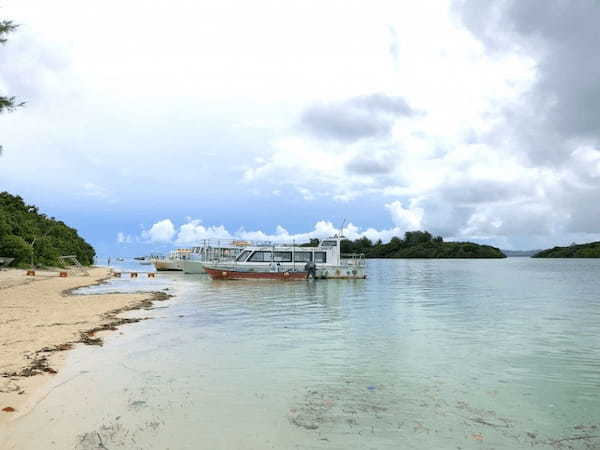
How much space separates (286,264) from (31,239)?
30696mm

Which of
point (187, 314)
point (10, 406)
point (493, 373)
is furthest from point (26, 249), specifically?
point (493, 373)

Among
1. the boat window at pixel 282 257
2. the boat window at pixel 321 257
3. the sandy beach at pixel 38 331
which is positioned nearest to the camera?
the sandy beach at pixel 38 331

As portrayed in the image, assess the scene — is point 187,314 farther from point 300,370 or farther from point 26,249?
point 26,249

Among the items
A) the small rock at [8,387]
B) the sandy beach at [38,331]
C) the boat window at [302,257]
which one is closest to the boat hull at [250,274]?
the boat window at [302,257]

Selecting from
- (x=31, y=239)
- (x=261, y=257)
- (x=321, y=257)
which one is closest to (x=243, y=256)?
(x=261, y=257)

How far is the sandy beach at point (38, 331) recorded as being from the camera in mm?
8125

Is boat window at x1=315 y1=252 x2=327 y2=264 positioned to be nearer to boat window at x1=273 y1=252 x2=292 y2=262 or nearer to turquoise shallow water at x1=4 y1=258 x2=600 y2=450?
boat window at x1=273 y1=252 x2=292 y2=262

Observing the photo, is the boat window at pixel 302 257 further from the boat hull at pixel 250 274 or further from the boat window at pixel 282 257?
the boat hull at pixel 250 274

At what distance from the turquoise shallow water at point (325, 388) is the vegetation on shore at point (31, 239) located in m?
35.6

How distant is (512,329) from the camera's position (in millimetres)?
17234

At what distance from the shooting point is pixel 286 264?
44344 mm

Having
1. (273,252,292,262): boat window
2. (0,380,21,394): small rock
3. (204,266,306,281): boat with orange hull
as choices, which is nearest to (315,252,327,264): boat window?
(273,252,292,262): boat window

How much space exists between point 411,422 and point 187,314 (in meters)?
14.6

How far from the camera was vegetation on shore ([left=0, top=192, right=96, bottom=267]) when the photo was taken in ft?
147
